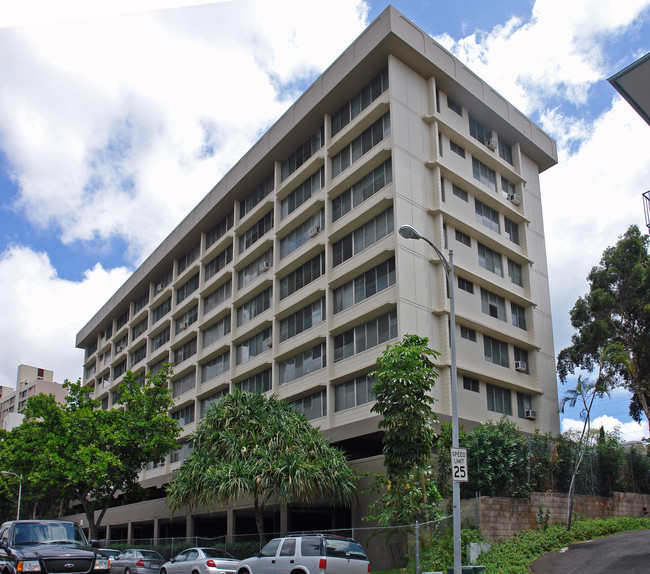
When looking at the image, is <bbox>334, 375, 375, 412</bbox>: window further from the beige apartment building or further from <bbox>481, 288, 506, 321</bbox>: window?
<bbox>481, 288, 506, 321</bbox>: window

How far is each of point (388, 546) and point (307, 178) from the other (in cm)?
2358

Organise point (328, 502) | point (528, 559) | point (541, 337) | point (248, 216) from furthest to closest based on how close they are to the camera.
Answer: point (248, 216)
point (541, 337)
point (328, 502)
point (528, 559)

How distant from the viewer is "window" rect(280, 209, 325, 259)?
4109 cm

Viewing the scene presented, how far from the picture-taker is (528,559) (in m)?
23.0

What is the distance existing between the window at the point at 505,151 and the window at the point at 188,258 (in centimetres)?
2624

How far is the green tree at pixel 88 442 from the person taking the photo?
3938cm


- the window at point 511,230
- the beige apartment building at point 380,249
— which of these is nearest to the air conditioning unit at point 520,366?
the beige apartment building at point 380,249

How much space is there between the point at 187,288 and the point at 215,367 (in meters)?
10.2

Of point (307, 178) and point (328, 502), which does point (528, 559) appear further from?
point (307, 178)

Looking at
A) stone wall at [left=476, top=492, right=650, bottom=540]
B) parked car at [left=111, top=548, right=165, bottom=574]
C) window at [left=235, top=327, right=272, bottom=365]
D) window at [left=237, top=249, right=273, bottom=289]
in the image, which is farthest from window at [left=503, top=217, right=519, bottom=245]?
parked car at [left=111, top=548, right=165, bottom=574]

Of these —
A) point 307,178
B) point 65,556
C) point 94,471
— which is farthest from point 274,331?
point 65,556

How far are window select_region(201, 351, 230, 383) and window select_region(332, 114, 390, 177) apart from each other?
1709 cm

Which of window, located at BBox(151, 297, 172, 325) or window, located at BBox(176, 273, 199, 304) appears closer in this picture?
window, located at BBox(176, 273, 199, 304)

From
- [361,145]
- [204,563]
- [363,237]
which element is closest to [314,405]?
[363,237]
